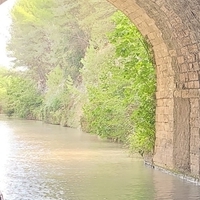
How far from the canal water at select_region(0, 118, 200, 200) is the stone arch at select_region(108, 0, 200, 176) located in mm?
490

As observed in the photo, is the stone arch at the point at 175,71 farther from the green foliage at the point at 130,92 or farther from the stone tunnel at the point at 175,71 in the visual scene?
the green foliage at the point at 130,92

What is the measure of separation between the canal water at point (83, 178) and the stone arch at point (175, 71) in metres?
0.49

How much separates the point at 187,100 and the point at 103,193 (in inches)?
99.1

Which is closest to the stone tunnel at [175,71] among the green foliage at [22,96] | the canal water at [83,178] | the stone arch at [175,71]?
the stone arch at [175,71]

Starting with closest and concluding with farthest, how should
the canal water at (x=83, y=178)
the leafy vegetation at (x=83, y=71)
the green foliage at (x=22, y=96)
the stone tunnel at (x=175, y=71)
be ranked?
the canal water at (x=83, y=178) → the stone tunnel at (x=175, y=71) → the leafy vegetation at (x=83, y=71) → the green foliage at (x=22, y=96)

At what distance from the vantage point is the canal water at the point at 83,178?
307 inches

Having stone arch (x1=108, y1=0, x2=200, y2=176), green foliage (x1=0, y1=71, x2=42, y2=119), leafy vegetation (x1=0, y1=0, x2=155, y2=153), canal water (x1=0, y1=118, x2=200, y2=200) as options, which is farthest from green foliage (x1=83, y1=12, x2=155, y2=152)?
green foliage (x1=0, y1=71, x2=42, y2=119)

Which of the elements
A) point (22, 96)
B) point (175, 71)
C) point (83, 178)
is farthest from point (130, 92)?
point (22, 96)

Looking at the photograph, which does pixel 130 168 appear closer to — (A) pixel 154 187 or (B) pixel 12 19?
(A) pixel 154 187

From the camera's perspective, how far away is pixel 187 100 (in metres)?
9.63

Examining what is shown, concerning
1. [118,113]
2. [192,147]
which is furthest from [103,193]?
[118,113]

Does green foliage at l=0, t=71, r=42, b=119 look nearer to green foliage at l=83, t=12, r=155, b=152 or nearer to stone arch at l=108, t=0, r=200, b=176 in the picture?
green foliage at l=83, t=12, r=155, b=152

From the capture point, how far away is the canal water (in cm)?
780

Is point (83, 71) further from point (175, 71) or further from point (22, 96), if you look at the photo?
point (22, 96)
